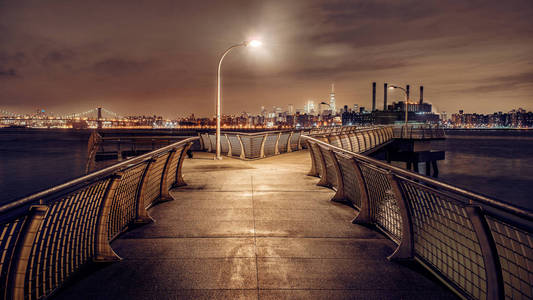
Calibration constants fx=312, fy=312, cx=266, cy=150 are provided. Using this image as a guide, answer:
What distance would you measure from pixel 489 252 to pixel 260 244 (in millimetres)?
2758

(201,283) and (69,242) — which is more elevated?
(69,242)

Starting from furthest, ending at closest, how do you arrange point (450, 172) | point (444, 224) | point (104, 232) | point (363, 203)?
point (450, 172), point (363, 203), point (104, 232), point (444, 224)

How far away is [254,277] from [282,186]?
5069 millimetres

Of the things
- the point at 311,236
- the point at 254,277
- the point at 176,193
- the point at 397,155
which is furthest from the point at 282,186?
the point at 397,155

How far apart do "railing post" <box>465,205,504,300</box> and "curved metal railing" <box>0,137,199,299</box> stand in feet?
11.8

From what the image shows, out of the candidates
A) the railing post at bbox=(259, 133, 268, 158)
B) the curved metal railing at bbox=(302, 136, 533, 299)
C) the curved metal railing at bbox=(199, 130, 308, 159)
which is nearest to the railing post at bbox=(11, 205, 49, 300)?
the curved metal railing at bbox=(302, 136, 533, 299)

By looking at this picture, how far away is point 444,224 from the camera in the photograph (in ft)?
10.9

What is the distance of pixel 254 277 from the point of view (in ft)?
11.7

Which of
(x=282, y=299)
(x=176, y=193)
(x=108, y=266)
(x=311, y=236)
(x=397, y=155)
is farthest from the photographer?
(x=397, y=155)

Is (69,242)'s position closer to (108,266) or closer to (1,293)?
(108,266)

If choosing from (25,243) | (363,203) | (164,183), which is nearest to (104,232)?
(25,243)

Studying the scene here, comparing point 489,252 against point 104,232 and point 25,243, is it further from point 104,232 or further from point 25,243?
point 104,232

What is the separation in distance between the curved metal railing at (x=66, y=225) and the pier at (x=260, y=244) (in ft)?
0.04

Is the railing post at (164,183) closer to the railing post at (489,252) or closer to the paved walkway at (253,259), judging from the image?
the paved walkway at (253,259)
